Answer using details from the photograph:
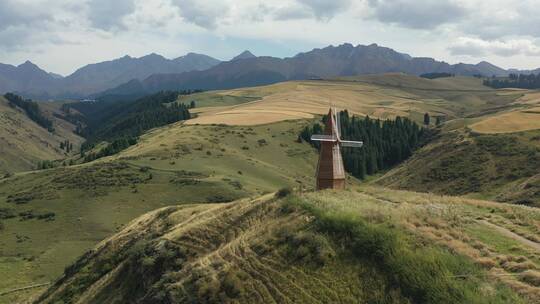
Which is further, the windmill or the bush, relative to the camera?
the windmill

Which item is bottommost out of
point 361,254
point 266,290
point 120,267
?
point 120,267

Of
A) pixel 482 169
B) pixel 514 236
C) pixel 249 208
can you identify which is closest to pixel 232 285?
pixel 249 208

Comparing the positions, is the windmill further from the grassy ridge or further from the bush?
the bush

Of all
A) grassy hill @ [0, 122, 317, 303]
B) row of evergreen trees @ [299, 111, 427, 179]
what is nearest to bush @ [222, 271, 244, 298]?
grassy hill @ [0, 122, 317, 303]

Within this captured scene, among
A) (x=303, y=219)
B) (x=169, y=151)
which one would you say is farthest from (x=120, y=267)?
(x=169, y=151)

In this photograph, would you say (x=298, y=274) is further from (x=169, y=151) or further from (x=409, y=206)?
(x=169, y=151)

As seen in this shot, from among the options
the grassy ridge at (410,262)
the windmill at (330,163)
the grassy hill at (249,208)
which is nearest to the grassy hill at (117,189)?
the grassy hill at (249,208)

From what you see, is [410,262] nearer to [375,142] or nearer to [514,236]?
[514,236]
